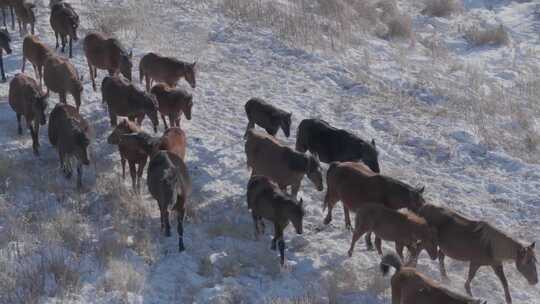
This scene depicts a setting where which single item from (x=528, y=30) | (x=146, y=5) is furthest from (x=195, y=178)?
(x=528, y=30)

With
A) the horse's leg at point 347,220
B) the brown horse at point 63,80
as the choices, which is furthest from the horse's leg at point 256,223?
the brown horse at point 63,80

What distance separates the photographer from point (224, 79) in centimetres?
1656

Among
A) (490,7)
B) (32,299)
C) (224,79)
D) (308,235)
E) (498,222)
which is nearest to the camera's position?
(32,299)

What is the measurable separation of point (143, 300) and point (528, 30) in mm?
18345

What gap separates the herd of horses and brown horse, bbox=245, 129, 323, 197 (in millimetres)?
16

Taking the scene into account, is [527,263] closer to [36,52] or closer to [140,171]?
[140,171]

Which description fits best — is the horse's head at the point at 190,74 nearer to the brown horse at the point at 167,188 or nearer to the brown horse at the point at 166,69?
the brown horse at the point at 166,69

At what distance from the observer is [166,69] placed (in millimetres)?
14859

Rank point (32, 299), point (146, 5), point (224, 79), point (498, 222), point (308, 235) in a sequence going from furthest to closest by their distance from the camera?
point (146, 5) → point (224, 79) → point (498, 222) → point (308, 235) → point (32, 299)

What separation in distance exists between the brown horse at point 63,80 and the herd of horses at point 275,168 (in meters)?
0.02

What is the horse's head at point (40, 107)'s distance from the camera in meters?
11.9

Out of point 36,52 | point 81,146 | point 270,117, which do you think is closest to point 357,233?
point 270,117

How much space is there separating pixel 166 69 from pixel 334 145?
170 inches

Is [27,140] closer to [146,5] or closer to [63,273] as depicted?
[63,273]
